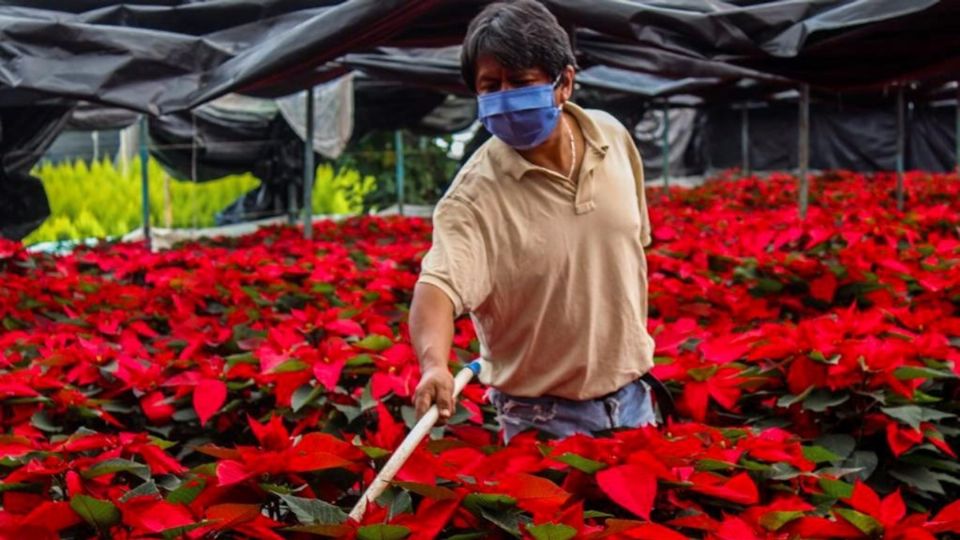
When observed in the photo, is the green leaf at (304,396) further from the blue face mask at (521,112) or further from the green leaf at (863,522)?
the green leaf at (863,522)

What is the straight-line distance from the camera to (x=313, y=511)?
156 cm

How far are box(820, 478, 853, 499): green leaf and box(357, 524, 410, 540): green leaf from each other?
2.37 ft

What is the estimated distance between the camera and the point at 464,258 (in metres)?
2.08

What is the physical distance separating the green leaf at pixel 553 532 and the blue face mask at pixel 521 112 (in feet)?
2.71

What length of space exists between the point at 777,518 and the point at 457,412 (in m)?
0.97

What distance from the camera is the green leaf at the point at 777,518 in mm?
1682

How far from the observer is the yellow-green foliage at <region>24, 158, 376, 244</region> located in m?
10.5

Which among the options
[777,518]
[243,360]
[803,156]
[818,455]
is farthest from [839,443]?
[803,156]

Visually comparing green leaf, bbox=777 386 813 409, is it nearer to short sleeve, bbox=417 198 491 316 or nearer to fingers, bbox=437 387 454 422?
short sleeve, bbox=417 198 491 316

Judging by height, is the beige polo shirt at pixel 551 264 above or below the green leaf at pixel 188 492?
above

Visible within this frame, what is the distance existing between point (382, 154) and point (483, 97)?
12.4 meters

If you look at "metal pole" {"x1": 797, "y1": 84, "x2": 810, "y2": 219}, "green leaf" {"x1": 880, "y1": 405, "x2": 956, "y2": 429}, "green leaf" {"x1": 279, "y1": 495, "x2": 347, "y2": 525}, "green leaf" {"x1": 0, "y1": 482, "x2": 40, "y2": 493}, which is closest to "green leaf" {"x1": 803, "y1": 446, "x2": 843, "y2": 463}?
"green leaf" {"x1": 880, "y1": 405, "x2": 956, "y2": 429}

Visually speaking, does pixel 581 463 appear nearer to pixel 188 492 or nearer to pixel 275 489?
pixel 275 489

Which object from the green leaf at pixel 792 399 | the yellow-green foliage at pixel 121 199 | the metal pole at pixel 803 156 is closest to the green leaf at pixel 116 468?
the green leaf at pixel 792 399
